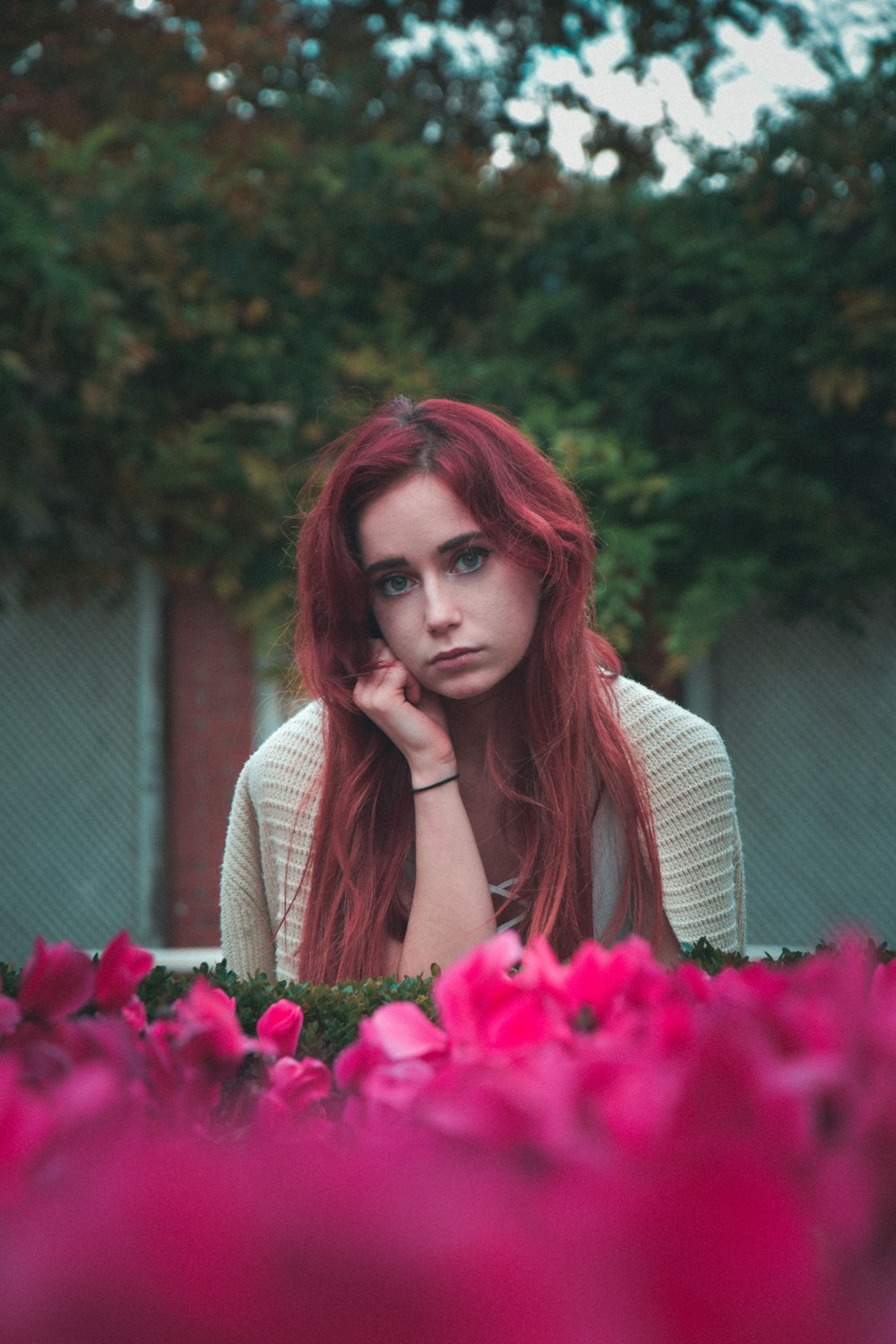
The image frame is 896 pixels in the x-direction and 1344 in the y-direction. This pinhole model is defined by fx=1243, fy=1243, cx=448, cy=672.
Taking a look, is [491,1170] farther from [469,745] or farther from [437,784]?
[469,745]

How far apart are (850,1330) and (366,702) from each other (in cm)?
195

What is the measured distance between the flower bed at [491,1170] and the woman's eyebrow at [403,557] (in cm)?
132

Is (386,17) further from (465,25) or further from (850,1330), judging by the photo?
(850,1330)

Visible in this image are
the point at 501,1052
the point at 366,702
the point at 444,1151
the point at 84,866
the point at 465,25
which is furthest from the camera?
the point at 465,25

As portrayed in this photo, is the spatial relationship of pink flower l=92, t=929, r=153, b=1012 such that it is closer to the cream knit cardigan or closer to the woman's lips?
the woman's lips

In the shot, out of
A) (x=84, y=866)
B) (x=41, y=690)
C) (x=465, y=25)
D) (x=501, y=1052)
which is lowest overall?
(x=84, y=866)

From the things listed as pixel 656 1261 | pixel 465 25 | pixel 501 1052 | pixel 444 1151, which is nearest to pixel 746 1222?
pixel 656 1261

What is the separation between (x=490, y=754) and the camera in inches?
88.9

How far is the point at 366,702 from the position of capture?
7.35 feet

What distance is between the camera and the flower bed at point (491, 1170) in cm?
28

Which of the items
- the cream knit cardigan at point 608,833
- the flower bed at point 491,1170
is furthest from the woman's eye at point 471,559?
the flower bed at point 491,1170

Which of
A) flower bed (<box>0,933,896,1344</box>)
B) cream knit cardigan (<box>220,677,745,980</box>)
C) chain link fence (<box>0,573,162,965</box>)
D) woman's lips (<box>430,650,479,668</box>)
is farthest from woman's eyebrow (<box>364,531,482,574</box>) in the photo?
chain link fence (<box>0,573,162,965</box>)

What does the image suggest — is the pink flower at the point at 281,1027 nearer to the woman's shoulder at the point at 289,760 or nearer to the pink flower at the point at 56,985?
the pink flower at the point at 56,985

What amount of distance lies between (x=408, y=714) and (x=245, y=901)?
64cm
